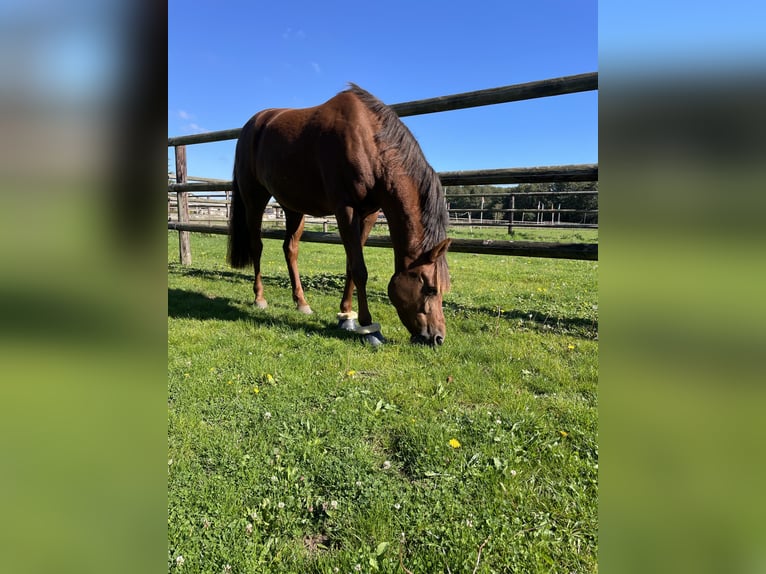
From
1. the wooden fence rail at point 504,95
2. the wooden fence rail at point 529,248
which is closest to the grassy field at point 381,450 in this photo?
the wooden fence rail at point 529,248

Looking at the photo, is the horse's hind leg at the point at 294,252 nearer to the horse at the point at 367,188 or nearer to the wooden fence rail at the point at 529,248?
the horse at the point at 367,188

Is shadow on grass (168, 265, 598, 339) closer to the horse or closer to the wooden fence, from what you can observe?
the horse

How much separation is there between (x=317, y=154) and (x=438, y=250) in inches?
56.7

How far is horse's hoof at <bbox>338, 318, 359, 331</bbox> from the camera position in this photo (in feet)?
11.9

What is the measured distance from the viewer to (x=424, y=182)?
3180 mm

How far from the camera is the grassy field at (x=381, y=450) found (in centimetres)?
133

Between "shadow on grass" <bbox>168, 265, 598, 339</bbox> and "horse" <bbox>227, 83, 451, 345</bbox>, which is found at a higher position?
"horse" <bbox>227, 83, 451, 345</bbox>

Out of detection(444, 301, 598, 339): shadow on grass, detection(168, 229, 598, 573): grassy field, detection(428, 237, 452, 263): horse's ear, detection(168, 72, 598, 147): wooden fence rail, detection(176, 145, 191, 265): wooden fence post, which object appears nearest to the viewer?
detection(168, 229, 598, 573): grassy field

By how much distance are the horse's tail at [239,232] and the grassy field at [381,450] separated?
59.0 inches

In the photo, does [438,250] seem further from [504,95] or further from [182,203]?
[182,203]

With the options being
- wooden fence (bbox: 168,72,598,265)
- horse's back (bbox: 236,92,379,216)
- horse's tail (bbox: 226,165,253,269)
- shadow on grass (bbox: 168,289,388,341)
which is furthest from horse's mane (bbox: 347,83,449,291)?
horse's tail (bbox: 226,165,253,269)

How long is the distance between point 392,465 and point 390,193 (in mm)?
2091

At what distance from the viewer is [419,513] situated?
1.47 metres
